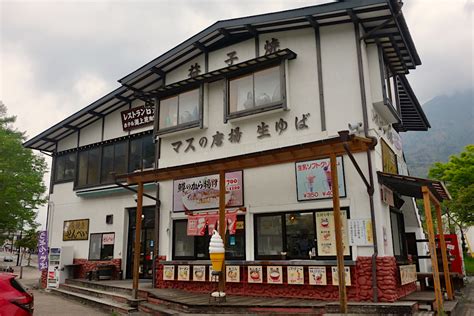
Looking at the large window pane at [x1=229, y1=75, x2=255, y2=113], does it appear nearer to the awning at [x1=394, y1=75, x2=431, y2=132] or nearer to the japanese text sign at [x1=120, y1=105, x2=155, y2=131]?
the japanese text sign at [x1=120, y1=105, x2=155, y2=131]

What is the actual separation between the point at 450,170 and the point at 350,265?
2119 centimetres

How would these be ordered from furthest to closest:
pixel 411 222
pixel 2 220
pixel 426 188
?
pixel 2 220
pixel 411 222
pixel 426 188

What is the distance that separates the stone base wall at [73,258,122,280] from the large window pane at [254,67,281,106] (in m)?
8.59

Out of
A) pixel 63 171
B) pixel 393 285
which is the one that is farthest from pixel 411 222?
pixel 63 171

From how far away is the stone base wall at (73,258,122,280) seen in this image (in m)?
15.3

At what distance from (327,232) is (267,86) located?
4.55 meters

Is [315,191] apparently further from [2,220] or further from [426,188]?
[2,220]

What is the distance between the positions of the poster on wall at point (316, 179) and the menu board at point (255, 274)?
2265 millimetres

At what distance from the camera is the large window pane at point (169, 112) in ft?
44.9

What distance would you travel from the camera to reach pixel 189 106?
1341 cm

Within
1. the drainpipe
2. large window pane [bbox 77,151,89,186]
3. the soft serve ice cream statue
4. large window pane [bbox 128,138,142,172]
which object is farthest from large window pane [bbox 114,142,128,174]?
the drainpipe

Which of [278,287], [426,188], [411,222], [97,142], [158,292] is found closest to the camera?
[426,188]

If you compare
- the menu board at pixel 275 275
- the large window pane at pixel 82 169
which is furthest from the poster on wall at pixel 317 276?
the large window pane at pixel 82 169

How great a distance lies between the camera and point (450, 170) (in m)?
27.1
